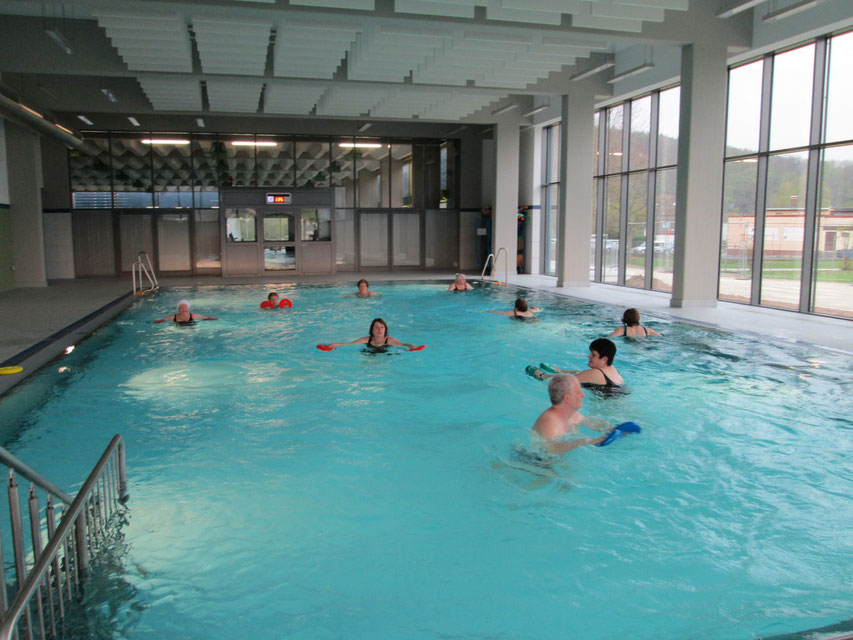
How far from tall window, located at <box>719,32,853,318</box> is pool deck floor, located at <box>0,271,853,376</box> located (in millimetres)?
834

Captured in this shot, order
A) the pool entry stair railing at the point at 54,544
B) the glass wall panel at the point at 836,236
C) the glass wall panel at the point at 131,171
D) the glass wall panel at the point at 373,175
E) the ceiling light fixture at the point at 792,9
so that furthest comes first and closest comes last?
the glass wall panel at the point at 373,175, the glass wall panel at the point at 131,171, the glass wall panel at the point at 836,236, the ceiling light fixture at the point at 792,9, the pool entry stair railing at the point at 54,544

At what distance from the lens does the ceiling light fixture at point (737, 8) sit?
1057 centimetres

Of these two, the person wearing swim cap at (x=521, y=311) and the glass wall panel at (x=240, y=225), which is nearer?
the person wearing swim cap at (x=521, y=311)

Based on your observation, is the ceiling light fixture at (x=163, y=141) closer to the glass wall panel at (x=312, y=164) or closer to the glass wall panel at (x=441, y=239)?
the glass wall panel at (x=312, y=164)

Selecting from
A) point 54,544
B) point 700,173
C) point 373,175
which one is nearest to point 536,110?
point 373,175

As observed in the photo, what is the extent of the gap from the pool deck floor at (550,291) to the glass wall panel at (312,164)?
14.3 ft

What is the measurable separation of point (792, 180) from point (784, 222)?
79cm

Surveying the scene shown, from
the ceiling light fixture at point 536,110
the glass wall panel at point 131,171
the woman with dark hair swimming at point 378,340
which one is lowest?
the woman with dark hair swimming at point 378,340

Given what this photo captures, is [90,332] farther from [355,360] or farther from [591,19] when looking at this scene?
[591,19]

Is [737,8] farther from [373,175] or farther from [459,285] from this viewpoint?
[373,175]

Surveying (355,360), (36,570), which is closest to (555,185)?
(355,360)

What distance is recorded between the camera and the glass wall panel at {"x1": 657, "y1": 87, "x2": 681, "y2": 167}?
16.0 metres

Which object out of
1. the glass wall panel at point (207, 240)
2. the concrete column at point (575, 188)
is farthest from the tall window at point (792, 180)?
the glass wall panel at point (207, 240)

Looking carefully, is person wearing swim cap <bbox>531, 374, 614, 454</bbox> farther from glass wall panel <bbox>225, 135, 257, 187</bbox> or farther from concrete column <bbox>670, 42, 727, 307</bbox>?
glass wall panel <bbox>225, 135, 257, 187</bbox>
